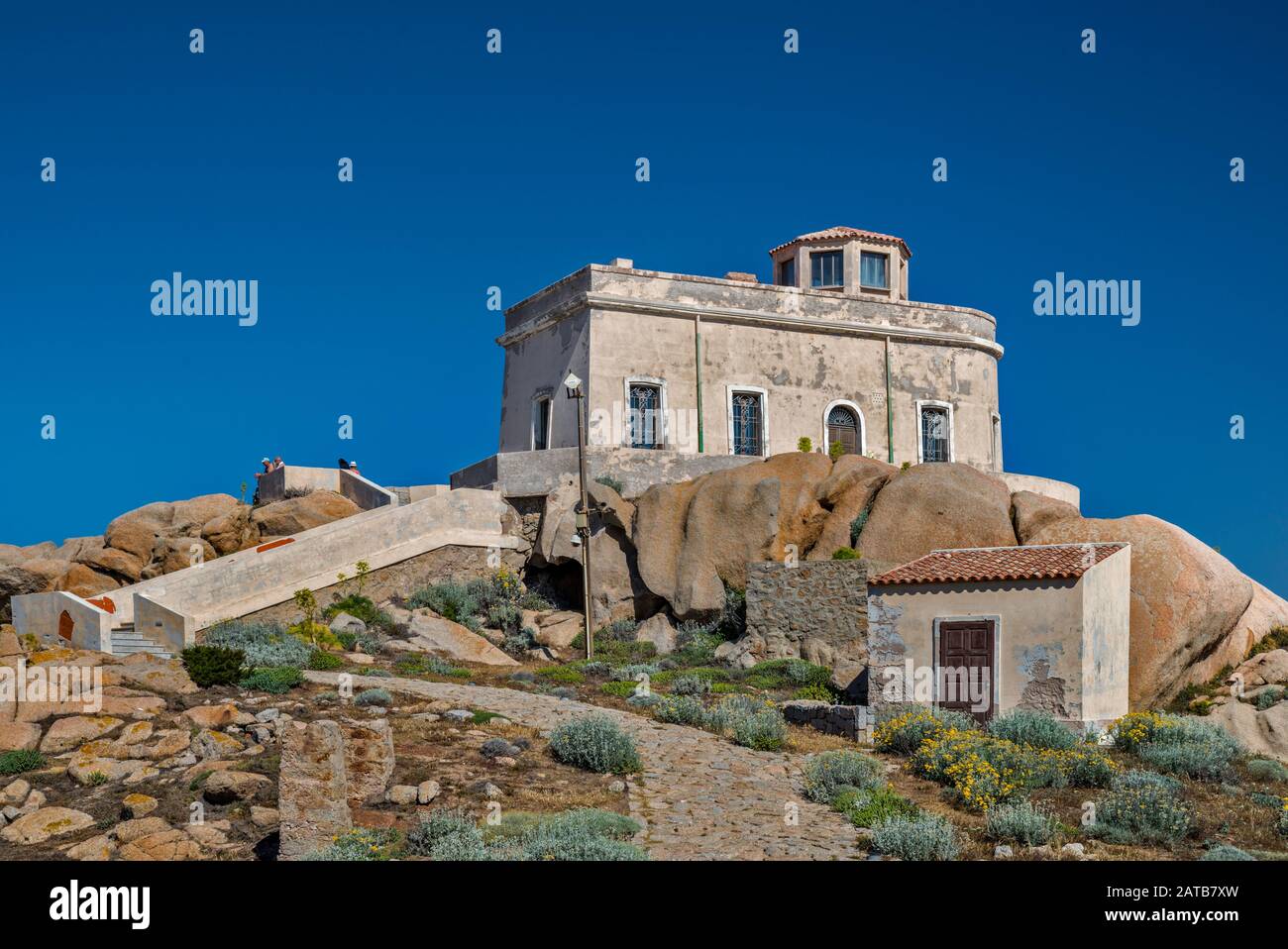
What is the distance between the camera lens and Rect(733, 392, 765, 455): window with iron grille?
3597cm

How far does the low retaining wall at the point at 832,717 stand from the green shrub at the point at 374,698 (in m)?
7.02

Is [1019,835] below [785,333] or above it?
below

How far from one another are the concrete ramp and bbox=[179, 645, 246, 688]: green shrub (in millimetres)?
3445

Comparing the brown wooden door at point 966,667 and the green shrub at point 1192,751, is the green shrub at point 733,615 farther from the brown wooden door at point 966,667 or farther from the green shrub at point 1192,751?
the green shrub at point 1192,751

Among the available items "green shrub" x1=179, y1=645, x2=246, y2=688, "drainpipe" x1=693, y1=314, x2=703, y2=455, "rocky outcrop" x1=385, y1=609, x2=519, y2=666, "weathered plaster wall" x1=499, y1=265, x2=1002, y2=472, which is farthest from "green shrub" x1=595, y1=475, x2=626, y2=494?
"green shrub" x1=179, y1=645, x2=246, y2=688

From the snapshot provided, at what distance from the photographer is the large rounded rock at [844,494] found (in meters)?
28.0

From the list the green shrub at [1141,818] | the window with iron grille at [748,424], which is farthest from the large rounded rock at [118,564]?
the green shrub at [1141,818]

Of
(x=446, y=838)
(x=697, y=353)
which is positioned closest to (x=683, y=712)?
(x=446, y=838)

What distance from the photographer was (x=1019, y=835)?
13602 millimetres
